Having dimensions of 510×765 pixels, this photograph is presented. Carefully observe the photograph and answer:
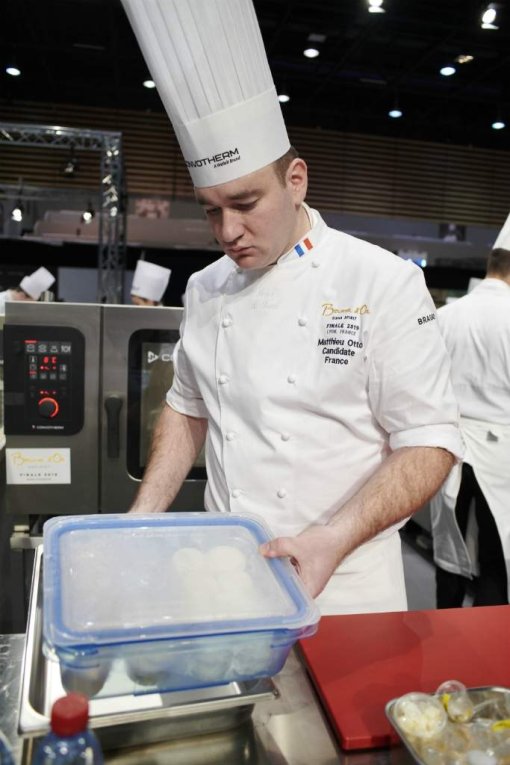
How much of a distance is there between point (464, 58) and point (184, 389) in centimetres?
728

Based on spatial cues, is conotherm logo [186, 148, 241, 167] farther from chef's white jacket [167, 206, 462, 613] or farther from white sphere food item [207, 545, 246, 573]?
white sphere food item [207, 545, 246, 573]

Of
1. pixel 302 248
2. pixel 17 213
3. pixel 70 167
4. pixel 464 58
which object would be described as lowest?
pixel 302 248

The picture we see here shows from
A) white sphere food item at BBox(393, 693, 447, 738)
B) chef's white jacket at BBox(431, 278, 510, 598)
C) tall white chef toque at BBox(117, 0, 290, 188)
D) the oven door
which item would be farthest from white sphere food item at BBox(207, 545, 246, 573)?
chef's white jacket at BBox(431, 278, 510, 598)

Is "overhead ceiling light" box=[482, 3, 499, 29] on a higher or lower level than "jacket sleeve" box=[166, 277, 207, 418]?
higher

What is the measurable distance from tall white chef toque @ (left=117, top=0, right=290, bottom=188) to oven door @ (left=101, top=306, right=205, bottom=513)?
1040 mm

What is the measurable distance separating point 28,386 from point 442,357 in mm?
1501

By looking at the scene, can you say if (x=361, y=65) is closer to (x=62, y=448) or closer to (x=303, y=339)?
(x=62, y=448)

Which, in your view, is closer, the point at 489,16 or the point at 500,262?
the point at 500,262

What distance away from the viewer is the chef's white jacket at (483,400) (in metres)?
A: 2.83

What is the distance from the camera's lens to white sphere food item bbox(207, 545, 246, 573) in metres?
0.81

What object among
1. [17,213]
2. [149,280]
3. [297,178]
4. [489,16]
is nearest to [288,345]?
[297,178]

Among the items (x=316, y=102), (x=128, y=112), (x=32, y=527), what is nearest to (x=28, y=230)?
(x=128, y=112)

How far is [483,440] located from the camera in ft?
9.42

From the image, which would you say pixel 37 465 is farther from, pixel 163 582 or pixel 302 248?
pixel 163 582
